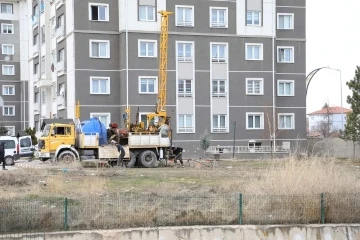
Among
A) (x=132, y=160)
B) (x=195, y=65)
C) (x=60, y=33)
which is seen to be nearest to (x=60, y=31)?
(x=60, y=33)

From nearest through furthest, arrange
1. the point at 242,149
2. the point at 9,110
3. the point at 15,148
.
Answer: the point at 15,148 < the point at 242,149 < the point at 9,110

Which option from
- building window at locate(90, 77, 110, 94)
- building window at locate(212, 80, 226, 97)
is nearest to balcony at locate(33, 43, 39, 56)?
building window at locate(90, 77, 110, 94)

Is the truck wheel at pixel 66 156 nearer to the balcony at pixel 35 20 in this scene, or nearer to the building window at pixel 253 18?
the building window at pixel 253 18

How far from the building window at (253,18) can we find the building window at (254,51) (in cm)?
195

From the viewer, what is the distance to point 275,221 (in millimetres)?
15562

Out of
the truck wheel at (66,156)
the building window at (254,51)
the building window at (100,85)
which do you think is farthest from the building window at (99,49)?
the truck wheel at (66,156)

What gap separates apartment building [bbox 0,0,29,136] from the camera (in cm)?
7794

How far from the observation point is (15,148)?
143 feet

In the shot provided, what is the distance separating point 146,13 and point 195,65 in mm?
6358

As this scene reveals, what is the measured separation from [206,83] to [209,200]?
1509 inches

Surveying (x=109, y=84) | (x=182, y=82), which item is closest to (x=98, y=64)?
(x=109, y=84)

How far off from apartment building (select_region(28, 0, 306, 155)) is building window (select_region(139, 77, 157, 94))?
0.29ft

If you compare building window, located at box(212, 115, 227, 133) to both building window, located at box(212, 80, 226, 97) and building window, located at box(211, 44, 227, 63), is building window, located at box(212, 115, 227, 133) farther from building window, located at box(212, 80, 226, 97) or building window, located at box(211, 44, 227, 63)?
building window, located at box(211, 44, 227, 63)

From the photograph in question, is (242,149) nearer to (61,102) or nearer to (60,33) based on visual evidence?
(61,102)
